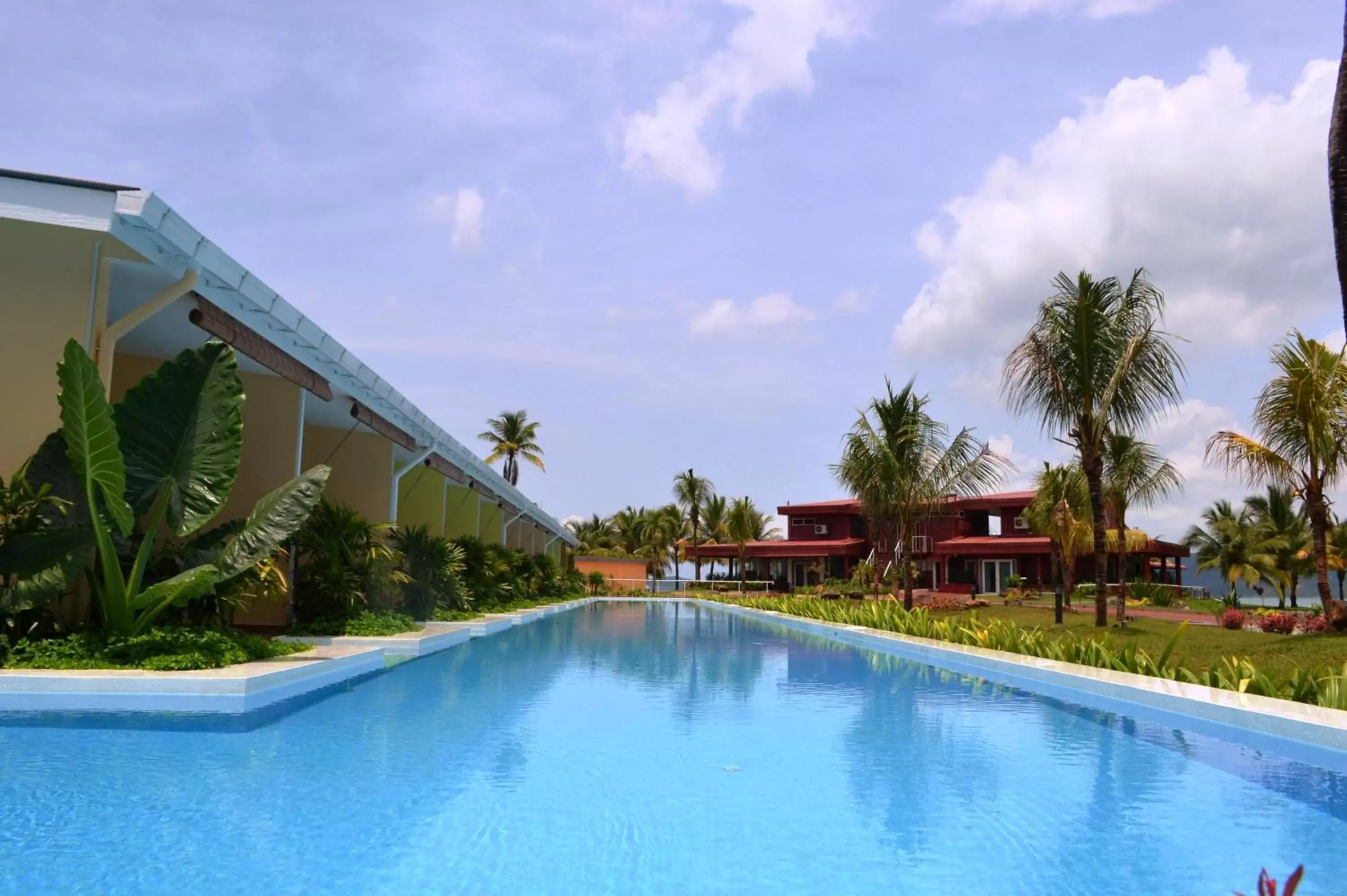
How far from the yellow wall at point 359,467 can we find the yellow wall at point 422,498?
4873 mm

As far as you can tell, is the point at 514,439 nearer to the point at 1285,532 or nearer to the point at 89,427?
the point at 1285,532

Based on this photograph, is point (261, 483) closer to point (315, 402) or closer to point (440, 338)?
point (315, 402)

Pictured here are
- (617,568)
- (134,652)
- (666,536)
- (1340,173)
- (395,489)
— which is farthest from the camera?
(666,536)

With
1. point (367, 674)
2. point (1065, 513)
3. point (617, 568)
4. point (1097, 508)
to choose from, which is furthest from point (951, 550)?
point (367, 674)

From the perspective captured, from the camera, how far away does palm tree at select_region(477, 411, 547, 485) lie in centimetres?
5569

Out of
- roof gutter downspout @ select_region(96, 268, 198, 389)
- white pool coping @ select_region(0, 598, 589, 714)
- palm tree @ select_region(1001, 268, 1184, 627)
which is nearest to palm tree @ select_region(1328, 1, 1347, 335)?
white pool coping @ select_region(0, 598, 589, 714)

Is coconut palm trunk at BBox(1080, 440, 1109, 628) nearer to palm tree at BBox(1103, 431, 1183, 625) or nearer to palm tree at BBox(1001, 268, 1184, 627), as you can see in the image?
palm tree at BBox(1001, 268, 1184, 627)

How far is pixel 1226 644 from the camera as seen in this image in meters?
14.8

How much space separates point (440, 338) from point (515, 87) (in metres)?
9.23

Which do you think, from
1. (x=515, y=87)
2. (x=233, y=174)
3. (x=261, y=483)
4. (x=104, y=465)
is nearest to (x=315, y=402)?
(x=261, y=483)

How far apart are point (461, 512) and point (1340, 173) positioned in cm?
2491

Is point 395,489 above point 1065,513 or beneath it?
beneath

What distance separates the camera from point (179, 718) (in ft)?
26.3

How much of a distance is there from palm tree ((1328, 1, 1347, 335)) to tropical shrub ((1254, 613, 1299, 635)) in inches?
567
